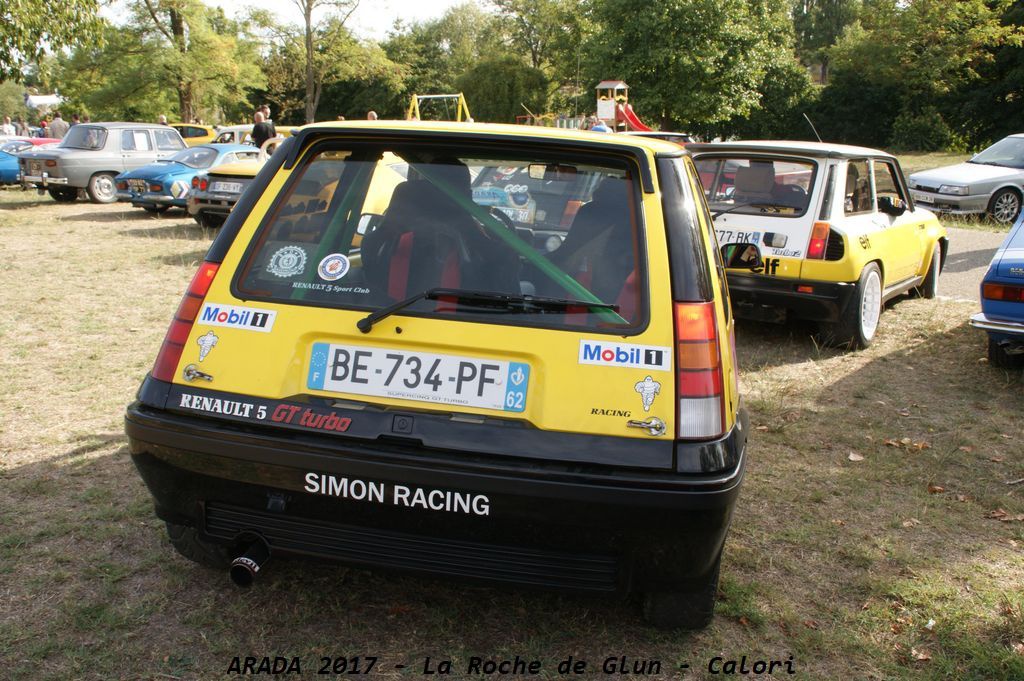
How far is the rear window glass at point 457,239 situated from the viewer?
2.71m

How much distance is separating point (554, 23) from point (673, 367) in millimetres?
66038

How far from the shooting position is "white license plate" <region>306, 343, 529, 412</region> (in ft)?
8.63

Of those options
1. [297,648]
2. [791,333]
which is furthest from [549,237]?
[791,333]

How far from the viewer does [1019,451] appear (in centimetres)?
512

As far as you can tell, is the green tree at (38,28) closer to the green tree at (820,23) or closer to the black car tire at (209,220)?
the black car tire at (209,220)

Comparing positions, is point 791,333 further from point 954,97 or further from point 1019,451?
point 954,97

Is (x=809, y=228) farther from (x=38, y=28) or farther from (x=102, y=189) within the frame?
(x=102, y=189)

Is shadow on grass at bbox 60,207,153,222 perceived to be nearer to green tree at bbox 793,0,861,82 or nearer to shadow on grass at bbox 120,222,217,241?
shadow on grass at bbox 120,222,217,241

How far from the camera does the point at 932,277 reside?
30.7ft

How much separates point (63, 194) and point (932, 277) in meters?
16.8

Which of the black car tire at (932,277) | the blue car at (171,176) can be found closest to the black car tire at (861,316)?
the black car tire at (932,277)

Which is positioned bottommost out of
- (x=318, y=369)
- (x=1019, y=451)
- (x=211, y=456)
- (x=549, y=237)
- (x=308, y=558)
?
(x=1019, y=451)

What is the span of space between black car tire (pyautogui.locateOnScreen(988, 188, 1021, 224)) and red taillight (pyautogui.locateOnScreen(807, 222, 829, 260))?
36.2ft

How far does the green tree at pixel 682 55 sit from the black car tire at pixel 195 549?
40.0m
